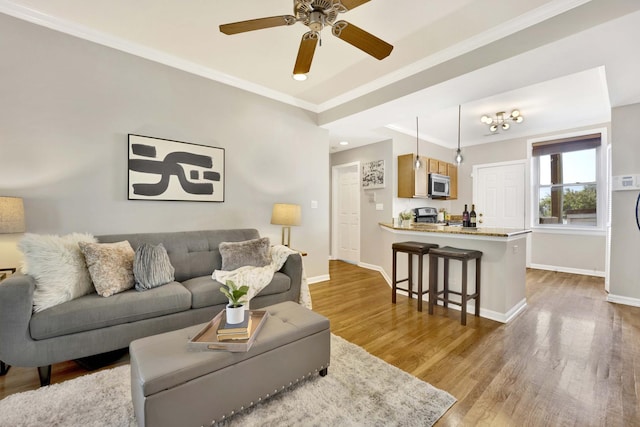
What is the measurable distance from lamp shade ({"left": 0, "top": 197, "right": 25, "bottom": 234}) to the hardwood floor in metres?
0.99

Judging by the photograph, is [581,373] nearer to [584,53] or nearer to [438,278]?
[438,278]

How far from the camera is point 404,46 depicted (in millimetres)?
2668

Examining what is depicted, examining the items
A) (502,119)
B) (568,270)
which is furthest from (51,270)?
(568,270)

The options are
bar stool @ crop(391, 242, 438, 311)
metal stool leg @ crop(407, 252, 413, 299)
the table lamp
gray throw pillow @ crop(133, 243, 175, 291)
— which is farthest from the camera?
the table lamp

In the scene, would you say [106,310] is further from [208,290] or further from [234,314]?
[234,314]

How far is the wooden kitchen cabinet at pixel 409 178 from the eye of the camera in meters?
5.04

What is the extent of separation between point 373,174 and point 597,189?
3798 millimetres

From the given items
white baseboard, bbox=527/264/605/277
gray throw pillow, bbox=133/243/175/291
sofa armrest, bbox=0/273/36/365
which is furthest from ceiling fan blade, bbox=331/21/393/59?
white baseboard, bbox=527/264/605/277

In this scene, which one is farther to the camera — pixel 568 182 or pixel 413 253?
pixel 568 182

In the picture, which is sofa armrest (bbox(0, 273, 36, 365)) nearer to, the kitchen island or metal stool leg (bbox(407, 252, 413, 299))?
metal stool leg (bbox(407, 252, 413, 299))

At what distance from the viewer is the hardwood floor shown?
158 cm

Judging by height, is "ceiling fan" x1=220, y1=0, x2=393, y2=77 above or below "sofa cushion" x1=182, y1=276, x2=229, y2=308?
above

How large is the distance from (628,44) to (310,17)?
2410 millimetres

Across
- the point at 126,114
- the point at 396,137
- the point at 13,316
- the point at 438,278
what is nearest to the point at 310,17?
the point at 126,114
